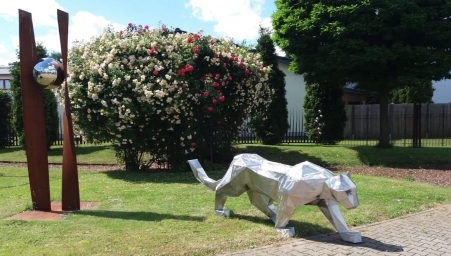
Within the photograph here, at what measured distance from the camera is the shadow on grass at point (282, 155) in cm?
1455

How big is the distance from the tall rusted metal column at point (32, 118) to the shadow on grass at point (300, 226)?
319cm

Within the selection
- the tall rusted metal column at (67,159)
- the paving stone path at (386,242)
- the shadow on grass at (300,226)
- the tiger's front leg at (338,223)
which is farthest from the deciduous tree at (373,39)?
the tall rusted metal column at (67,159)

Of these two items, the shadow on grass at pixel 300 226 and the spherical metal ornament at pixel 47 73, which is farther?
the spherical metal ornament at pixel 47 73

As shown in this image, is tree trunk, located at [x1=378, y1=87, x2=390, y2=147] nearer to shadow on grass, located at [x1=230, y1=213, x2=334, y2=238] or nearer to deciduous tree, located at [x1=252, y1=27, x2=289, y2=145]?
deciduous tree, located at [x1=252, y1=27, x2=289, y2=145]

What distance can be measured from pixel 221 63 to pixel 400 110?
18.1 meters

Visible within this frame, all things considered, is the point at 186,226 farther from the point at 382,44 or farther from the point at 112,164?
the point at 382,44

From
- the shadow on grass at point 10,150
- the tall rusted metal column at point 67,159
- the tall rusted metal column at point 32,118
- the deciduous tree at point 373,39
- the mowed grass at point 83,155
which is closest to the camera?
the tall rusted metal column at point 32,118

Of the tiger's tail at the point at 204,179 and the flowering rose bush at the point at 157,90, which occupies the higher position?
the flowering rose bush at the point at 157,90

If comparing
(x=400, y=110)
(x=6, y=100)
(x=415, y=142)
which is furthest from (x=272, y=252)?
(x=400, y=110)

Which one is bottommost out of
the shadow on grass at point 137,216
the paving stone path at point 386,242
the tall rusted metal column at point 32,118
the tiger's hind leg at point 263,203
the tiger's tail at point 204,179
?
the paving stone path at point 386,242

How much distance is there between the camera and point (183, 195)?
8719 mm

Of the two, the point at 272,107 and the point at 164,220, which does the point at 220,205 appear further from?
the point at 272,107

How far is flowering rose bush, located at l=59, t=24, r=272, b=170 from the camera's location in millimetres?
11250

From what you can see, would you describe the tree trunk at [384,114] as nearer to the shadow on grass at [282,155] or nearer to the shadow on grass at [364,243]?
the shadow on grass at [282,155]
